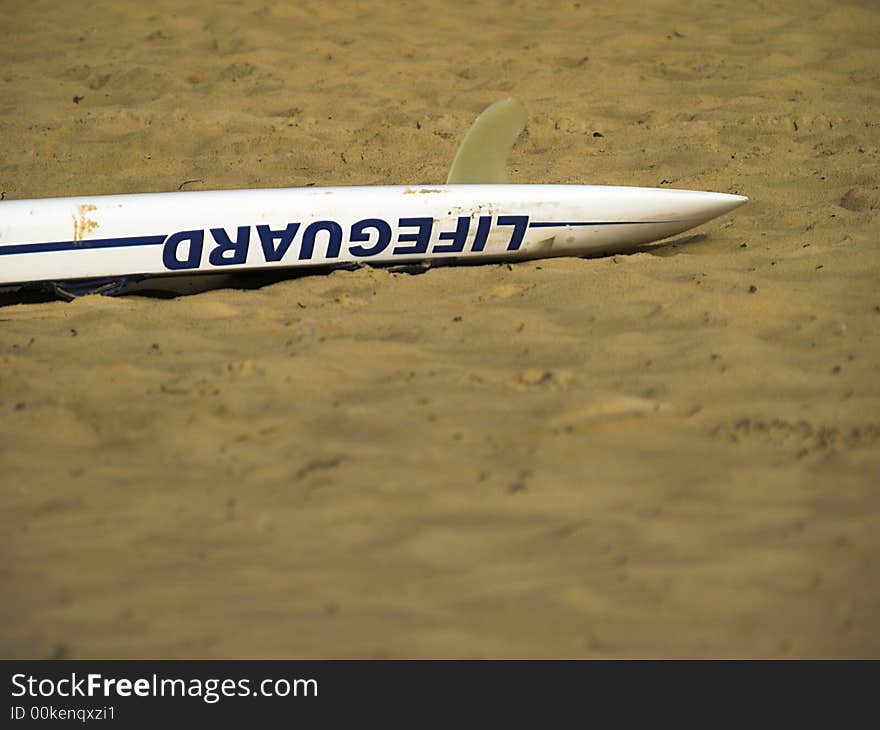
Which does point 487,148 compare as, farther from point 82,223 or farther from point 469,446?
point 469,446

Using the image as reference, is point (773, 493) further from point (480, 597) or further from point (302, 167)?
point (302, 167)

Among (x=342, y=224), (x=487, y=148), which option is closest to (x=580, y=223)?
(x=487, y=148)

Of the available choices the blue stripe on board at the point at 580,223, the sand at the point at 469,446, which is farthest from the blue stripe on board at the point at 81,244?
the blue stripe on board at the point at 580,223

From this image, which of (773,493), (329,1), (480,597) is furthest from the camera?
(329,1)

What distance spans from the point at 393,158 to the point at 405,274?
161 cm

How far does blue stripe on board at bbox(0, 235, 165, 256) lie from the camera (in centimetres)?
363

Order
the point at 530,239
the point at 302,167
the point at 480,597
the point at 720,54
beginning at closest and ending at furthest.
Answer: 1. the point at 480,597
2. the point at 530,239
3. the point at 302,167
4. the point at 720,54

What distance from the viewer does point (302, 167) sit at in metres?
5.15

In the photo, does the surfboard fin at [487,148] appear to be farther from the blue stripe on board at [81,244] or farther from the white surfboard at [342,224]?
the blue stripe on board at [81,244]

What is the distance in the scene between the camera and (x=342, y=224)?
388 cm

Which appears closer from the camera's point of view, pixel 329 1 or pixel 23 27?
pixel 23 27

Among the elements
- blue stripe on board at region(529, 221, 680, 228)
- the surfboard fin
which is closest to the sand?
blue stripe on board at region(529, 221, 680, 228)

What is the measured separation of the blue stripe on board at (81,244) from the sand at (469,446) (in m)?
0.21
